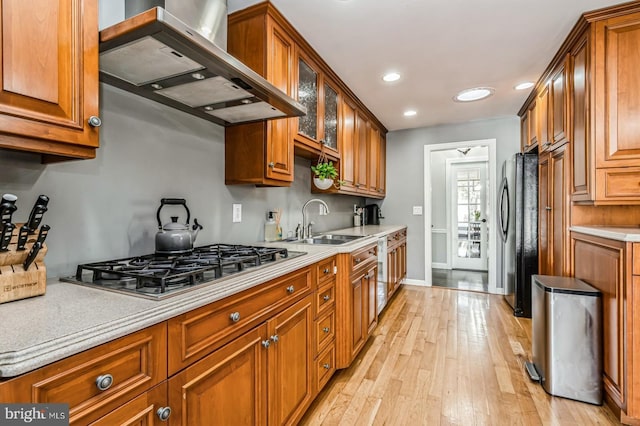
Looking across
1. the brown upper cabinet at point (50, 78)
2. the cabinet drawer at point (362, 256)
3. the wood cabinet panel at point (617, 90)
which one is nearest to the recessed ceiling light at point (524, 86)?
the wood cabinet panel at point (617, 90)

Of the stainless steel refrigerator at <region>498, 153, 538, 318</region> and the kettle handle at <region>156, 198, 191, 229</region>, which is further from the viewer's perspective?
the stainless steel refrigerator at <region>498, 153, 538, 318</region>

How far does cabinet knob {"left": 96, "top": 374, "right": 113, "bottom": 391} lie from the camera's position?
72 centimetres

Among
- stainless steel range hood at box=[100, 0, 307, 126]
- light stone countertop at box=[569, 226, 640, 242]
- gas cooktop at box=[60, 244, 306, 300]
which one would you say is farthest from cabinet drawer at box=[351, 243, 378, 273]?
light stone countertop at box=[569, 226, 640, 242]

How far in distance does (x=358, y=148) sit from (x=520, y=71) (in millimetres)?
1658

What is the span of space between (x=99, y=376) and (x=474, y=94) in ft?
12.4

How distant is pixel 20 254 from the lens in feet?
3.15

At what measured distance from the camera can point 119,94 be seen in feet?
4.62

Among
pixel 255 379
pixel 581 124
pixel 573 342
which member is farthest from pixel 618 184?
pixel 255 379

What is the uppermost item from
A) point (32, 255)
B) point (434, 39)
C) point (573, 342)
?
point (434, 39)

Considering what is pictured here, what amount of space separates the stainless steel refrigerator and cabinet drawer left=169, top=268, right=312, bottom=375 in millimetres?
2922

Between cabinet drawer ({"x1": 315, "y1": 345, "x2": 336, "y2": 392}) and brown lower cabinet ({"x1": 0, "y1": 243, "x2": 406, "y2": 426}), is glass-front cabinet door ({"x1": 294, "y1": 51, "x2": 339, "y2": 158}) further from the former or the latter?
cabinet drawer ({"x1": 315, "y1": 345, "x2": 336, "y2": 392})

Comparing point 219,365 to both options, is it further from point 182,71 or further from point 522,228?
point 522,228

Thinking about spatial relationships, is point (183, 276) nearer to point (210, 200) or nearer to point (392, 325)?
point (210, 200)

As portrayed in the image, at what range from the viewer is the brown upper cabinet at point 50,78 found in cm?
85
